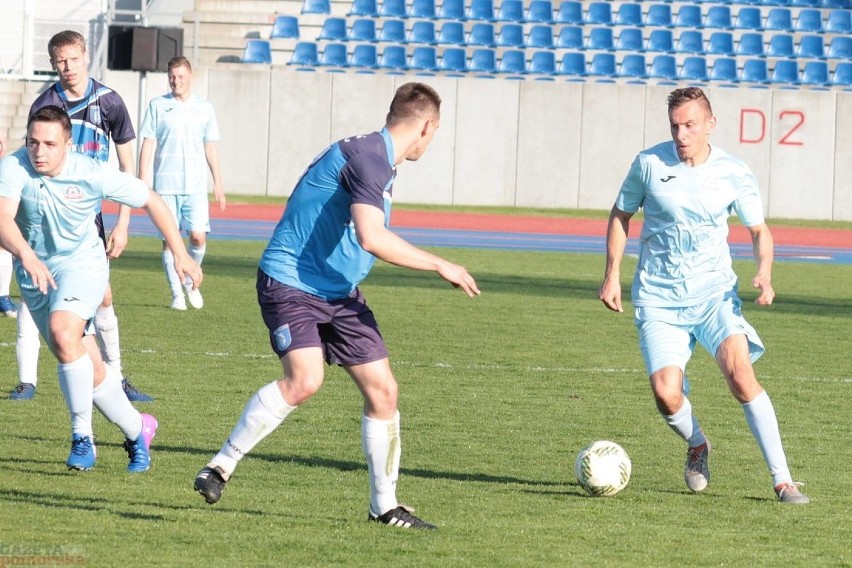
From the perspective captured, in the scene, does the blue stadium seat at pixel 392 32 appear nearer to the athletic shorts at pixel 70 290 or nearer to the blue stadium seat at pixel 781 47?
the blue stadium seat at pixel 781 47

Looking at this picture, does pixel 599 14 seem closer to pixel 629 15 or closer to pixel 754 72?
pixel 629 15

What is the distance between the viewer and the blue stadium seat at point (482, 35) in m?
29.8

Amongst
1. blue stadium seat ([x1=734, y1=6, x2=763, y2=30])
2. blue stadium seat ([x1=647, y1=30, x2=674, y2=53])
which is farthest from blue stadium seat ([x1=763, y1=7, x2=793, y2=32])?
Answer: blue stadium seat ([x1=647, y1=30, x2=674, y2=53])

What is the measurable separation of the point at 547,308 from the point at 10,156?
27.8ft

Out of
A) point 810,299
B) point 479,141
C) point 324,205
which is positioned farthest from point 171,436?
point 479,141

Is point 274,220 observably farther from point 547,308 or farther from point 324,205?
point 324,205

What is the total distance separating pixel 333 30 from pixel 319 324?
25.0m

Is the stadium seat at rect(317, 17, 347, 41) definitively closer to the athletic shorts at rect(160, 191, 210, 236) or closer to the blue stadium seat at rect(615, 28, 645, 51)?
the blue stadium seat at rect(615, 28, 645, 51)

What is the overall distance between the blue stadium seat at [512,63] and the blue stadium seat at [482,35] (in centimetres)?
44

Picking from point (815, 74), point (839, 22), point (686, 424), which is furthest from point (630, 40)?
point (686, 424)

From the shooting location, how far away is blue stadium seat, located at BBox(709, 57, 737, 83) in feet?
95.4

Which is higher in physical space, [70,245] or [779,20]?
[779,20]

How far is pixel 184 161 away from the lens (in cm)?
1292

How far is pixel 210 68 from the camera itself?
28.5 metres
